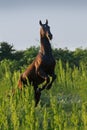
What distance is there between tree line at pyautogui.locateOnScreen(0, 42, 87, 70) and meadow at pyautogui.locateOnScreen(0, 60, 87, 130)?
217 centimetres

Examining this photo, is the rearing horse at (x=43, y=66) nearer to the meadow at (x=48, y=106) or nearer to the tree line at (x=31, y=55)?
the meadow at (x=48, y=106)

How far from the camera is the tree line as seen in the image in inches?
1252

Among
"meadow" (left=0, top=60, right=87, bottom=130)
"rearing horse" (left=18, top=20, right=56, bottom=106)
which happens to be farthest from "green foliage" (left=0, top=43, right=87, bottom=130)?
"rearing horse" (left=18, top=20, right=56, bottom=106)

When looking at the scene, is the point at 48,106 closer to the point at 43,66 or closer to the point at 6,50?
the point at 43,66

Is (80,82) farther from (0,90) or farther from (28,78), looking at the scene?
(28,78)

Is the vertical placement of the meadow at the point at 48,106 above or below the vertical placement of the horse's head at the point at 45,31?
below

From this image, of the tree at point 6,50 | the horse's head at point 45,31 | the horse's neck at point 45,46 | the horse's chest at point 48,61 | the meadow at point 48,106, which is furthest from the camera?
the tree at point 6,50

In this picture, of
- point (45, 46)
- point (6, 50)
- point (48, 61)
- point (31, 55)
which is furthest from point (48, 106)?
point (6, 50)

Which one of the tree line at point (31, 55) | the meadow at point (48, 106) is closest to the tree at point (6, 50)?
the tree line at point (31, 55)

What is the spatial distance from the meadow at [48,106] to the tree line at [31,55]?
2.17 meters

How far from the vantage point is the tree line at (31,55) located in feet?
104

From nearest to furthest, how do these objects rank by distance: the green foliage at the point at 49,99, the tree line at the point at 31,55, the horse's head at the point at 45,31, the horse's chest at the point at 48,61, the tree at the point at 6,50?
the green foliage at the point at 49,99
the horse's head at the point at 45,31
the horse's chest at the point at 48,61
the tree line at the point at 31,55
the tree at the point at 6,50

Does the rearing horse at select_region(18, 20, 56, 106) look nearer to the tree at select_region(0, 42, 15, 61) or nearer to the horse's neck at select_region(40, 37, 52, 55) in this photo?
the horse's neck at select_region(40, 37, 52, 55)

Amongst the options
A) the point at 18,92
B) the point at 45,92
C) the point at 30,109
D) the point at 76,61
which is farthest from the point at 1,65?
the point at 30,109
